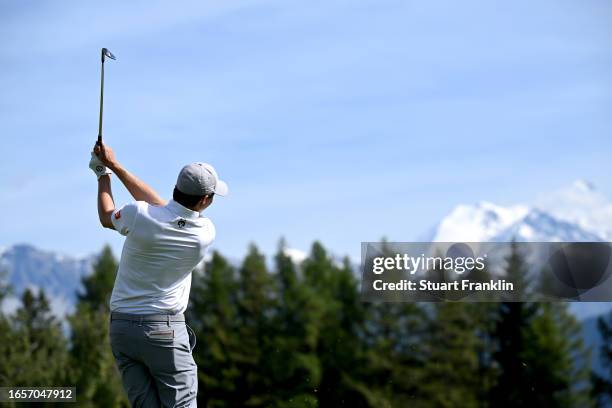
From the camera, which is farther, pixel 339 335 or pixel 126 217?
pixel 339 335

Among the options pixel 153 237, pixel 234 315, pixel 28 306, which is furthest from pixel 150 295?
pixel 28 306

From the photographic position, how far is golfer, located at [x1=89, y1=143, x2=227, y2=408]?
254 inches

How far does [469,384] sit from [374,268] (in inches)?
373

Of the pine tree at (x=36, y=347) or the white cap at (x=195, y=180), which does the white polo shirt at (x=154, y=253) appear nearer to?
the white cap at (x=195, y=180)

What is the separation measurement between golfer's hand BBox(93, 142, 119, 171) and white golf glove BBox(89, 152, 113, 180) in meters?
0.02

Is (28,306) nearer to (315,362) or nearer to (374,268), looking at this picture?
(315,362)

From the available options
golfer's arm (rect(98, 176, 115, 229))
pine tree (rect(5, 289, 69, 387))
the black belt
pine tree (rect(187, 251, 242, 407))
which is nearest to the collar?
golfer's arm (rect(98, 176, 115, 229))

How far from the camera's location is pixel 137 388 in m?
6.63

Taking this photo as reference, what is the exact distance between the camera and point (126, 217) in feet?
21.0

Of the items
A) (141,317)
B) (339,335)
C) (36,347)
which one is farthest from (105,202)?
(36,347)

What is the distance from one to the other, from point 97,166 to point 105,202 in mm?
283

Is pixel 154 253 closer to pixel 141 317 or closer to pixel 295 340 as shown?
pixel 141 317

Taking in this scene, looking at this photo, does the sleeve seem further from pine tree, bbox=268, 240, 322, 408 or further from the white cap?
pine tree, bbox=268, 240, 322, 408

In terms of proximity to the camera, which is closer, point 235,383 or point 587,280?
point 587,280
